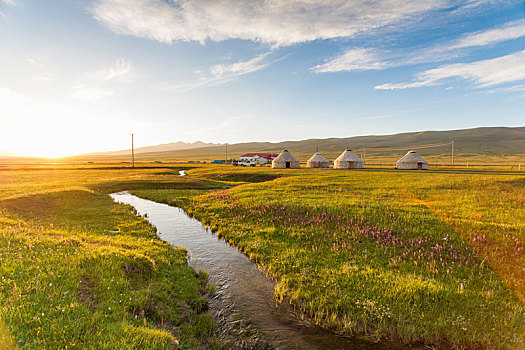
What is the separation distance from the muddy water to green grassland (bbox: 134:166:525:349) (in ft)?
1.56

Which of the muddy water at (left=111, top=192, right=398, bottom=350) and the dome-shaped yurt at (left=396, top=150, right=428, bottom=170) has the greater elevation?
the dome-shaped yurt at (left=396, top=150, right=428, bottom=170)

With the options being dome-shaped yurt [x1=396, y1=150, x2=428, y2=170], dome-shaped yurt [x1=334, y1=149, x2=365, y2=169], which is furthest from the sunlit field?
dome-shaped yurt [x1=396, y1=150, x2=428, y2=170]

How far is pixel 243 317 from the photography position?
682 cm

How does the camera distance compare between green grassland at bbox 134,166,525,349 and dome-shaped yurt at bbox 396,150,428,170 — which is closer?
green grassland at bbox 134,166,525,349

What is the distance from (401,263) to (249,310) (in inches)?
248

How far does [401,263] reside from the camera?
8922 millimetres

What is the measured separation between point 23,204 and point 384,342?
2443 cm

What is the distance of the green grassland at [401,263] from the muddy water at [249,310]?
18.8 inches

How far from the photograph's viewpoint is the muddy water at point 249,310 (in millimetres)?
5891

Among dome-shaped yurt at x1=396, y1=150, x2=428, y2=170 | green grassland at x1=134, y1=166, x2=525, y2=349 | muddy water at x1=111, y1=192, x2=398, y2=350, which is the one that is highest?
dome-shaped yurt at x1=396, y1=150, x2=428, y2=170

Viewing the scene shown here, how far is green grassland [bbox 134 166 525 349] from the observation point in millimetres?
6086

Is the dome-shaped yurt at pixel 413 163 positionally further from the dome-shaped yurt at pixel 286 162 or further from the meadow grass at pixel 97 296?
the meadow grass at pixel 97 296

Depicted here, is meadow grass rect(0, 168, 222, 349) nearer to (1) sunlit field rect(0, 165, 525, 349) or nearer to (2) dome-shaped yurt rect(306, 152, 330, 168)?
(1) sunlit field rect(0, 165, 525, 349)

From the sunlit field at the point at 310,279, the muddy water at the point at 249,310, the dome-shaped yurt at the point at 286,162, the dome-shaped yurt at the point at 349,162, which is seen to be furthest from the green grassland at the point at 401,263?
the dome-shaped yurt at the point at 286,162
